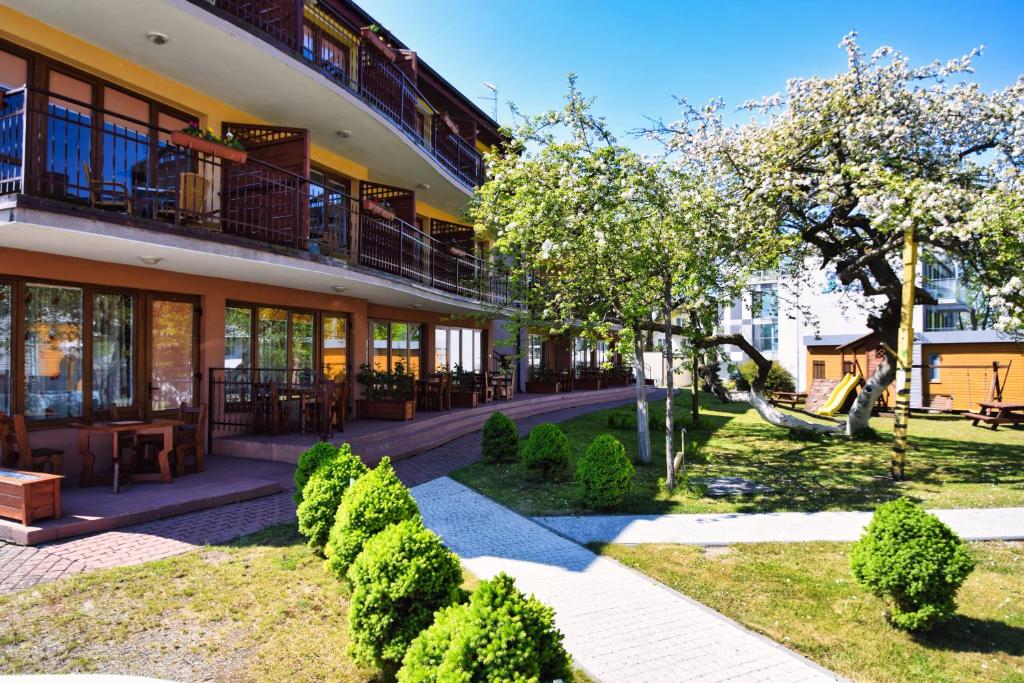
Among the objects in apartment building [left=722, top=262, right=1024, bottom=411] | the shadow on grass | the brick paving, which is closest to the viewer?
the shadow on grass

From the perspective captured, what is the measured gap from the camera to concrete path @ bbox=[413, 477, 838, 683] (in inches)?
165

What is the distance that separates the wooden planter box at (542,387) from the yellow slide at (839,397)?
34.6 feet

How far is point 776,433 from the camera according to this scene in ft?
59.3

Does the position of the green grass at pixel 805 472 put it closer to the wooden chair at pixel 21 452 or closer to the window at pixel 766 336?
the wooden chair at pixel 21 452

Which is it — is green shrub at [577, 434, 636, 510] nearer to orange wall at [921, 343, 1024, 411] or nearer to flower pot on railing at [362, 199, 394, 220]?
flower pot on railing at [362, 199, 394, 220]

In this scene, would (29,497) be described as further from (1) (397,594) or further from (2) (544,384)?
(2) (544,384)

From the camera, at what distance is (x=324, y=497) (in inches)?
235

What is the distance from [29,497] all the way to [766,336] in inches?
1768

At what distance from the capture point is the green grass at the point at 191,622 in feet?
13.5


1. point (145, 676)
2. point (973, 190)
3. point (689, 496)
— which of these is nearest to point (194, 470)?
point (145, 676)

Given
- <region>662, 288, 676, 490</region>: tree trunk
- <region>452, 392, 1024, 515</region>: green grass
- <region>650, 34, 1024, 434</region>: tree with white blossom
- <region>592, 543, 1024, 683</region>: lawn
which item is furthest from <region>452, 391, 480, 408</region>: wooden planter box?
<region>592, 543, 1024, 683</region>: lawn

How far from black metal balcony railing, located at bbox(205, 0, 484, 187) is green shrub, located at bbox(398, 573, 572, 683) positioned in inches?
368

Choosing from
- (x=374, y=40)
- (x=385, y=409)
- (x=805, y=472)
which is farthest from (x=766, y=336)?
(x=374, y=40)

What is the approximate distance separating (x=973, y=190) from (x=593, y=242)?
26.6 ft
